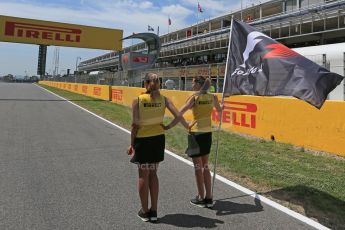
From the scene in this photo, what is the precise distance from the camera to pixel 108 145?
409 inches

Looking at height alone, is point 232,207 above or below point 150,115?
below

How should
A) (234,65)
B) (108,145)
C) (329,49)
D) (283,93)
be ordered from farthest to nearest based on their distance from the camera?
(329,49) < (108,145) < (234,65) < (283,93)

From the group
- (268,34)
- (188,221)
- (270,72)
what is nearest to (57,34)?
(268,34)

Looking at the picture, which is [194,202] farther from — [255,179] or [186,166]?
[186,166]

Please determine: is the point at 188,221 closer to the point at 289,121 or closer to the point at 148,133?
the point at 148,133

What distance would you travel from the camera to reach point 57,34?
38281 millimetres

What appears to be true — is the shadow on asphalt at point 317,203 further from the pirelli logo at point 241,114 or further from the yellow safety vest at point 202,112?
the pirelli logo at point 241,114

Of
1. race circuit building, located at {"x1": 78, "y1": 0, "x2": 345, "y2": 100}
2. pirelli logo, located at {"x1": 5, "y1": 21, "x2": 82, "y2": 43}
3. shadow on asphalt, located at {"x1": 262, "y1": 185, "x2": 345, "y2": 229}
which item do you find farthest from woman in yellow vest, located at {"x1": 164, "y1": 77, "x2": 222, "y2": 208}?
pirelli logo, located at {"x1": 5, "y1": 21, "x2": 82, "y2": 43}

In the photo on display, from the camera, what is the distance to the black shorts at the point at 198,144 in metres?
5.45

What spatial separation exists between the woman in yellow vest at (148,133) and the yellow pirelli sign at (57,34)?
35.1 meters

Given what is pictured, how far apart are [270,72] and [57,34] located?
35.3m

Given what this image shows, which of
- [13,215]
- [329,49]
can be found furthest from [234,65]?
[329,49]

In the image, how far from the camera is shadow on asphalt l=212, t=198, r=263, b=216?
5.28m

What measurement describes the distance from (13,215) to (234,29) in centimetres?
Result: 384
